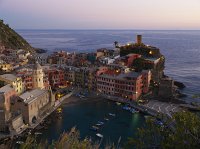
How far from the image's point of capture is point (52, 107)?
40.6m

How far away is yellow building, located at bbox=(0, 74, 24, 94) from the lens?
3925cm

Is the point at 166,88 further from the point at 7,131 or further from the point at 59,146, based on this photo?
the point at 59,146

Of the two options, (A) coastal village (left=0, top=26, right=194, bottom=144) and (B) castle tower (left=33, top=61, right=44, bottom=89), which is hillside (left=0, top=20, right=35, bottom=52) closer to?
(A) coastal village (left=0, top=26, right=194, bottom=144)

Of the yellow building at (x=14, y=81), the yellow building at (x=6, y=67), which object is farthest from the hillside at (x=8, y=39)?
the yellow building at (x=14, y=81)

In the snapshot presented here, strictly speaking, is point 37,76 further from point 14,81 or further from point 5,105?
point 5,105

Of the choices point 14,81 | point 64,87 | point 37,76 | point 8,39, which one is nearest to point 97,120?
point 37,76

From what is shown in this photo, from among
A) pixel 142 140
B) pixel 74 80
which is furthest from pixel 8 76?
pixel 142 140

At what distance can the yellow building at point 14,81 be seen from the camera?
3925 cm

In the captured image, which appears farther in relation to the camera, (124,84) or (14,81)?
(124,84)

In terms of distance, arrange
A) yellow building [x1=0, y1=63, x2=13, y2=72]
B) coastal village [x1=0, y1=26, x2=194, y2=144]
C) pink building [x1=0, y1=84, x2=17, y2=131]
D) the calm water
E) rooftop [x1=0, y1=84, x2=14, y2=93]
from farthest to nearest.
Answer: yellow building [x1=0, y1=63, x2=13, y2=72] → rooftop [x1=0, y1=84, x2=14, y2=93] → coastal village [x1=0, y1=26, x2=194, y2=144] → the calm water → pink building [x1=0, y1=84, x2=17, y2=131]

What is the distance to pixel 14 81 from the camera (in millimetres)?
39688

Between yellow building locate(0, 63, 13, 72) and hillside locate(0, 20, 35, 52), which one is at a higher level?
hillside locate(0, 20, 35, 52)

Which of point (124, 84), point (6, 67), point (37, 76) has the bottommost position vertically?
point (124, 84)

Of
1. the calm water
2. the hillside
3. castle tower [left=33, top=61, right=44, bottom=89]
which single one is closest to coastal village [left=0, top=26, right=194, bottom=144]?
castle tower [left=33, top=61, right=44, bottom=89]
